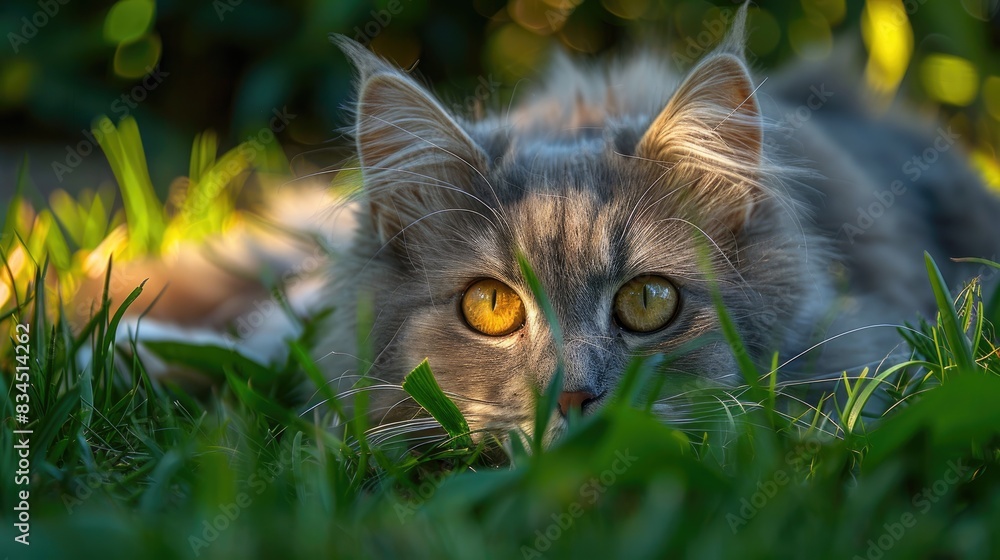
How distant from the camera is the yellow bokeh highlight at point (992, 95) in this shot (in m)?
3.35

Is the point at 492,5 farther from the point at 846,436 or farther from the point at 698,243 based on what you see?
the point at 846,436

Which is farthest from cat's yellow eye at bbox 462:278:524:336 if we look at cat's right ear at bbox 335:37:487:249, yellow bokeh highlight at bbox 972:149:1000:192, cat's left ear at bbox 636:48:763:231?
yellow bokeh highlight at bbox 972:149:1000:192

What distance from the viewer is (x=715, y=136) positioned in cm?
164

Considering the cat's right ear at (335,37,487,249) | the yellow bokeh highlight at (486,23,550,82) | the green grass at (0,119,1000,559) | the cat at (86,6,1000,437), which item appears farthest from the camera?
the yellow bokeh highlight at (486,23,550,82)

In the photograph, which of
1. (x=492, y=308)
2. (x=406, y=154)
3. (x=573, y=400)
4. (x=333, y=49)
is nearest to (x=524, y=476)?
(x=573, y=400)

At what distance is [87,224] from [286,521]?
2274 mm

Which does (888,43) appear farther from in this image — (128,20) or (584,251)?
(128,20)

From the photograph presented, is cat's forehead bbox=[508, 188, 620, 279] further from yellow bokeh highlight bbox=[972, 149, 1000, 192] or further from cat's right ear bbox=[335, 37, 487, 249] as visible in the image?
yellow bokeh highlight bbox=[972, 149, 1000, 192]

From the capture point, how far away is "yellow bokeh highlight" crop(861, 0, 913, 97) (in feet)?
10.6

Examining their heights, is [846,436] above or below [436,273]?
below

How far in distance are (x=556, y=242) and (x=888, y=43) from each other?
243 cm

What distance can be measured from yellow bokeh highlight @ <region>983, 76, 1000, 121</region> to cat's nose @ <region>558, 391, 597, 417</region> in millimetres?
2955

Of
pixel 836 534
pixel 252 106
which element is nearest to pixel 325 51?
pixel 252 106

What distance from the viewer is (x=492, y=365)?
4.89 feet
